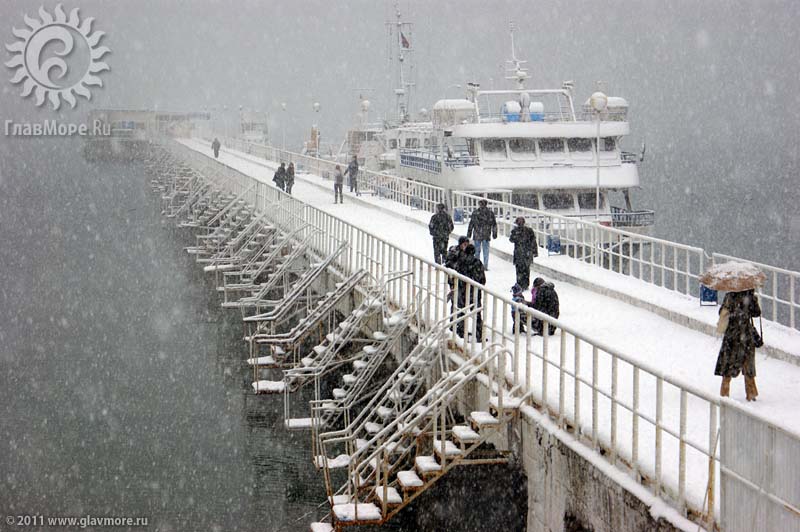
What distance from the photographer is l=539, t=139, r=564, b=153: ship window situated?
3728 cm

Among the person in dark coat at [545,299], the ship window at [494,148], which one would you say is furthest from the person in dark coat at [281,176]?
the person in dark coat at [545,299]

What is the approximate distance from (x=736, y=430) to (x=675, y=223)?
86.8 meters

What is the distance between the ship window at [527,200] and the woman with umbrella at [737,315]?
26.9 m

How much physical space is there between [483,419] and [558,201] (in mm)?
27553

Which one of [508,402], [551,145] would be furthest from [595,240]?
[551,145]

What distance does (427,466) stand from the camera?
10320mm

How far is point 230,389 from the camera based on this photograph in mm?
24359

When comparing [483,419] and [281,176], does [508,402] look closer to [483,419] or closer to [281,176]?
[483,419]

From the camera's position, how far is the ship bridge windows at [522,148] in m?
37.2

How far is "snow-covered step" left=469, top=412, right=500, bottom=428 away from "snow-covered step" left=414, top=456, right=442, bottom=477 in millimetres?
571

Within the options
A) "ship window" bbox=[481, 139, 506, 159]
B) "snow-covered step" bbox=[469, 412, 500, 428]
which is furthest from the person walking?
"ship window" bbox=[481, 139, 506, 159]

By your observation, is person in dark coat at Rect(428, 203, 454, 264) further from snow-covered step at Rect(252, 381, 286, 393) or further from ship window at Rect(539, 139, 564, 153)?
ship window at Rect(539, 139, 564, 153)

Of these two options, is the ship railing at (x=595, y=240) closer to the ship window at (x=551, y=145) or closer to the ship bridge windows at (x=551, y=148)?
the ship bridge windows at (x=551, y=148)

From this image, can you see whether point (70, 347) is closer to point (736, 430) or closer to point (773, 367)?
point (773, 367)
